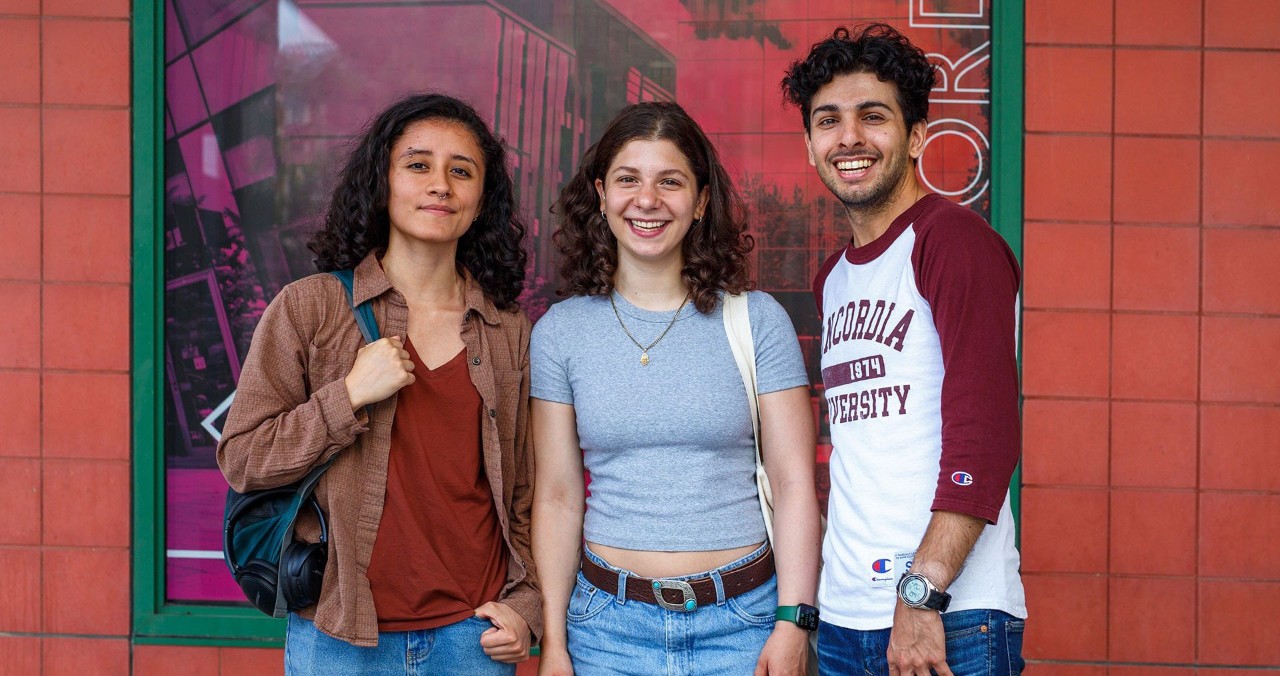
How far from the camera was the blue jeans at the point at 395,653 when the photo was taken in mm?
2059

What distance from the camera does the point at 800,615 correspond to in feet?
7.03

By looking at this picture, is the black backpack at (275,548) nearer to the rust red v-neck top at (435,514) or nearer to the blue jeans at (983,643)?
the rust red v-neck top at (435,514)

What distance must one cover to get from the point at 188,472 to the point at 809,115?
2.64 meters

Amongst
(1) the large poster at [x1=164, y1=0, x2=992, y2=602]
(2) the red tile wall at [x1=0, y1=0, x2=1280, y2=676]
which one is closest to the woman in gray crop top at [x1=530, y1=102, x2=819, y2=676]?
(1) the large poster at [x1=164, y1=0, x2=992, y2=602]

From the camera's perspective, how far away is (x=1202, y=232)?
331 centimetres

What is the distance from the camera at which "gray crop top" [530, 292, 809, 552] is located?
7.13 ft

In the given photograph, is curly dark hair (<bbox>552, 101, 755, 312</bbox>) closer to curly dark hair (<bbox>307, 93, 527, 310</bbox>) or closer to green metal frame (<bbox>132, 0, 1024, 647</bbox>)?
curly dark hair (<bbox>307, 93, 527, 310</bbox>)

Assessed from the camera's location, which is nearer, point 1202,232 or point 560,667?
point 560,667

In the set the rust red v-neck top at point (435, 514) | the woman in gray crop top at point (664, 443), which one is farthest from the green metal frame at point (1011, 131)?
the rust red v-neck top at point (435, 514)

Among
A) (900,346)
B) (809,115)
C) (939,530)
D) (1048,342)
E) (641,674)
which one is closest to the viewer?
(939,530)

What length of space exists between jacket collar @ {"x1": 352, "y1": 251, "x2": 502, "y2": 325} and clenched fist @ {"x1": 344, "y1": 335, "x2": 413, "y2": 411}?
0.66 feet

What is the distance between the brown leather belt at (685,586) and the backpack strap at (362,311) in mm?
763
